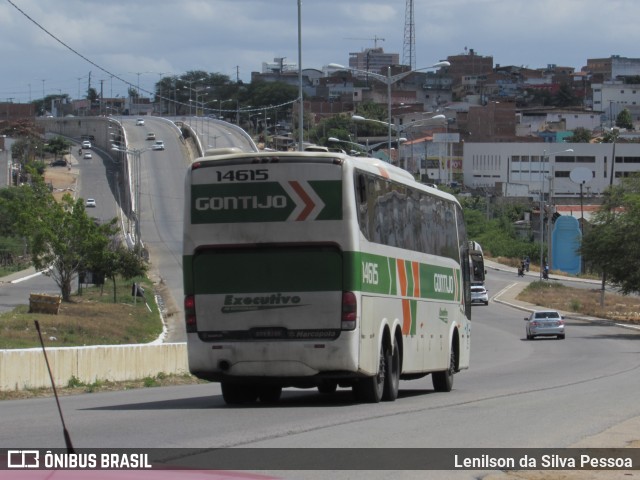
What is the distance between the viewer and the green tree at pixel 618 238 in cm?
6012

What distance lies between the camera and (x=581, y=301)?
257 feet

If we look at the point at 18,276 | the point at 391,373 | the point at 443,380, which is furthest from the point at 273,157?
the point at 18,276

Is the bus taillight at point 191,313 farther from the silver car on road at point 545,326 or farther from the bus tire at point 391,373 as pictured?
the silver car on road at point 545,326

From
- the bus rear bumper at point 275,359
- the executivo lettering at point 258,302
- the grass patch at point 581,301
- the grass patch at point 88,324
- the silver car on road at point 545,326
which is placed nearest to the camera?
the bus rear bumper at point 275,359

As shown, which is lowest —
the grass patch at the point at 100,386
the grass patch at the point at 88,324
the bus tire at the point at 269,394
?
the grass patch at the point at 88,324

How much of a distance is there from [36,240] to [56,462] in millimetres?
67419

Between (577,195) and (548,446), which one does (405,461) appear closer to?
(548,446)

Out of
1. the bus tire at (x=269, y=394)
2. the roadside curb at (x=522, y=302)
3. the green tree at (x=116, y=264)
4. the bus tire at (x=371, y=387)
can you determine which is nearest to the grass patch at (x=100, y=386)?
the bus tire at (x=269, y=394)

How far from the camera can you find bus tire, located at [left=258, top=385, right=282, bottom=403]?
64.0 feet

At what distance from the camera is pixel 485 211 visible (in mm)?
144125

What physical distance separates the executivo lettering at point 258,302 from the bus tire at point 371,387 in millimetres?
1840

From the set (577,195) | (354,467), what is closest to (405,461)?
(354,467)

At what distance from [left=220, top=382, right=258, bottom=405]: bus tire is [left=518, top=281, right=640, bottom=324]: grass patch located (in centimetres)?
4962

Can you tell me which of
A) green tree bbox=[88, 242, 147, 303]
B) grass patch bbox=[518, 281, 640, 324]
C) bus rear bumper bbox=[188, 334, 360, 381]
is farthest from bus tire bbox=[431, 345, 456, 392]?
green tree bbox=[88, 242, 147, 303]
